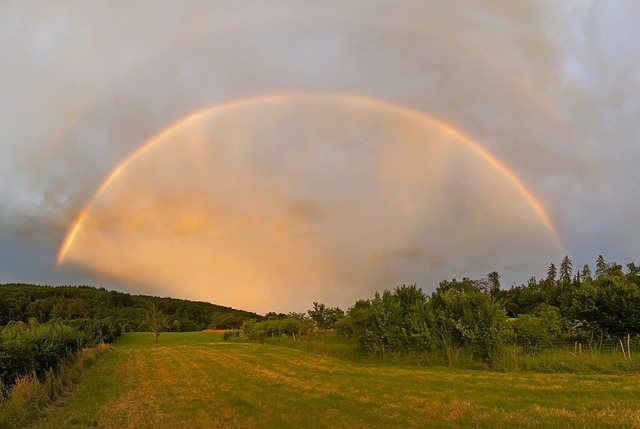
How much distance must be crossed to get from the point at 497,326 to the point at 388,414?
1888cm

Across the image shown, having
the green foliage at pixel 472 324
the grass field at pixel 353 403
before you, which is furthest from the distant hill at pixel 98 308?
the grass field at pixel 353 403

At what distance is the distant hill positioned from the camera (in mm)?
110906

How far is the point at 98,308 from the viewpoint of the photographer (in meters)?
134

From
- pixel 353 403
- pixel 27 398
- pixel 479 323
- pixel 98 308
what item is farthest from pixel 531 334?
pixel 98 308

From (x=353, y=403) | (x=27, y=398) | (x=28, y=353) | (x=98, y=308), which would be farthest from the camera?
(x=98, y=308)

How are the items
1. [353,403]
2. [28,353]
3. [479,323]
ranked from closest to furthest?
[353,403]
[28,353]
[479,323]

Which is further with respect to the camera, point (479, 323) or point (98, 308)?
point (98, 308)

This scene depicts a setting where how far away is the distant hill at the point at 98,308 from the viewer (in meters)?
111

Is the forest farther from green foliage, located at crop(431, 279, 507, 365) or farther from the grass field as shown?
the grass field

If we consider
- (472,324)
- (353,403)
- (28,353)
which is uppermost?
(472,324)

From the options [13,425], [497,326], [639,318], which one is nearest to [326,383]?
[13,425]

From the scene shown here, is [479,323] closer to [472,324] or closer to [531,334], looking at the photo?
[472,324]

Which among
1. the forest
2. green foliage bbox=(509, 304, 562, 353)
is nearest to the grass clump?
the forest

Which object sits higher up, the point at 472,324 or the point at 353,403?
the point at 472,324
